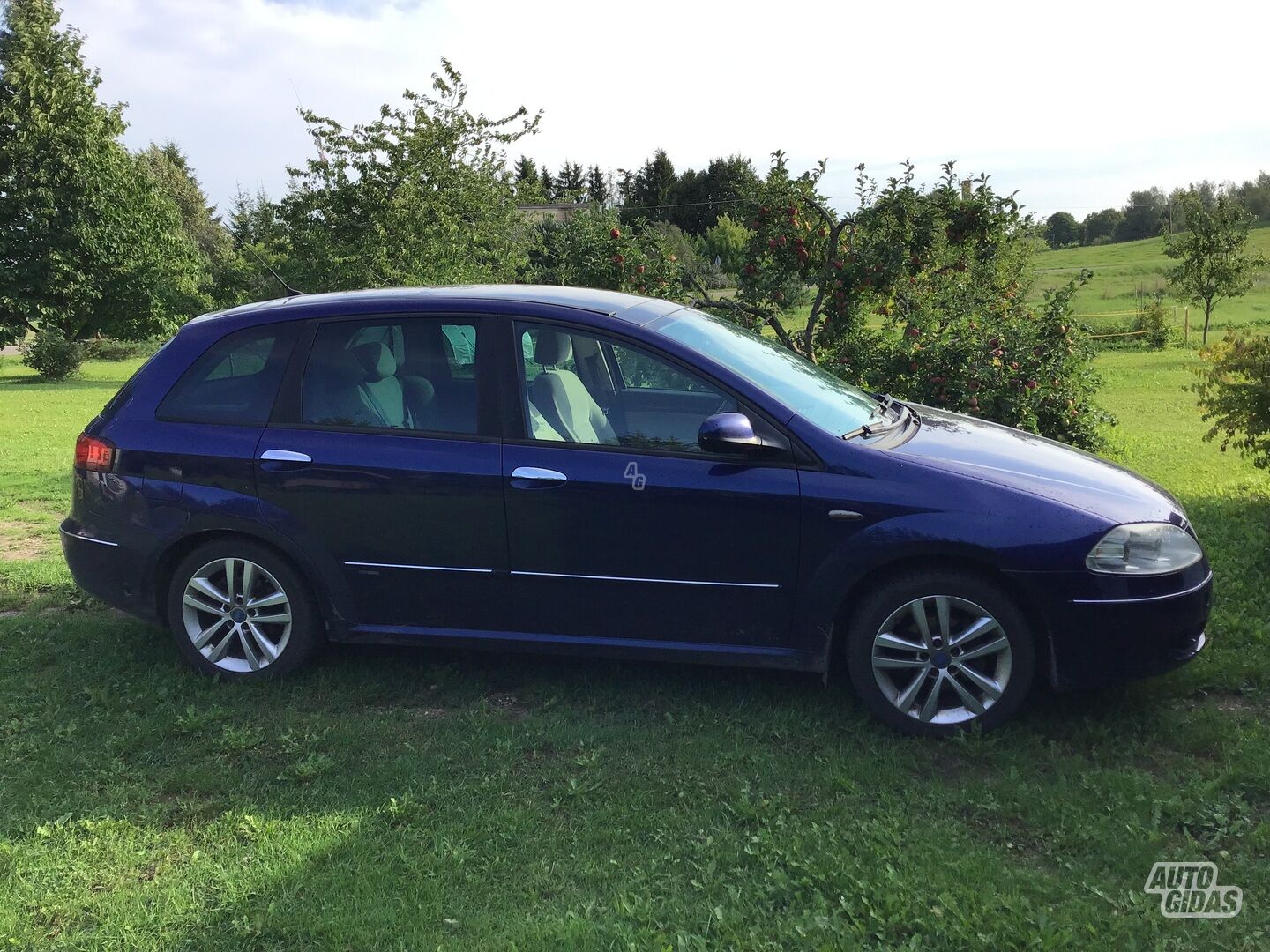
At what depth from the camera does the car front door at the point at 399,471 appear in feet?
13.7

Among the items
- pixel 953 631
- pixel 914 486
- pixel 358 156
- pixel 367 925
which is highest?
pixel 358 156

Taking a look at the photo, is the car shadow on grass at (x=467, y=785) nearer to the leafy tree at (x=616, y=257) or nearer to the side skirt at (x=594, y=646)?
the side skirt at (x=594, y=646)

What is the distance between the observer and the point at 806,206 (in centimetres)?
927

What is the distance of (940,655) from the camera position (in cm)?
379

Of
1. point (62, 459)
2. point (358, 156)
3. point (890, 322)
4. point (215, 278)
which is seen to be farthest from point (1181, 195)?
point (215, 278)

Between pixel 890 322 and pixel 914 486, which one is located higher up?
pixel 890 322

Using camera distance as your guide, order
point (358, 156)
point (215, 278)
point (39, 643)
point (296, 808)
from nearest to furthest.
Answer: point (296, 808)
point (39, 643)
point (358, 156)
point (215, 278)

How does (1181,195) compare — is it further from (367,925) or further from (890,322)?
(367,925)

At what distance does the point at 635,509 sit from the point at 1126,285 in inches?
2010

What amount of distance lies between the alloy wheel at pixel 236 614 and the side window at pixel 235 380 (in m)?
0.67

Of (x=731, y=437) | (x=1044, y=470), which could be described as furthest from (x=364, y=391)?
(x=1044, y=470)

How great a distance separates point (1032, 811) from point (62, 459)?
11.0 metres

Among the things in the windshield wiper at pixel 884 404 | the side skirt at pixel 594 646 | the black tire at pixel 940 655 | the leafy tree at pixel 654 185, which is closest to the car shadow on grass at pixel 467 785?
the black tire at pixel 940 655

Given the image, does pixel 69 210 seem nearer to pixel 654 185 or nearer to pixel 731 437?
pixel 731 437
